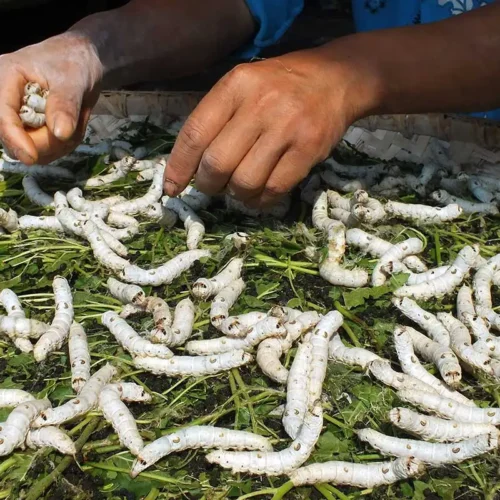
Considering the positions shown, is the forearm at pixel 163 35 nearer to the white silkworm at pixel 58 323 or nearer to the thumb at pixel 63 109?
the thumb at pixel 63 109

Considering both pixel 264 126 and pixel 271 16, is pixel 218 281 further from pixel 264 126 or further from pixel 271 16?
pixel 271 16

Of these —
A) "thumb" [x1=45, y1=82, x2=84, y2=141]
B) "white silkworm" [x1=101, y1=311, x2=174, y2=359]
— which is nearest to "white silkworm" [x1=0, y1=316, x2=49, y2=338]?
"white silkworm" [x1=101, y1=311, x2=174, y2=359]

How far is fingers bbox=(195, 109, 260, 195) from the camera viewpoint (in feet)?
5.65

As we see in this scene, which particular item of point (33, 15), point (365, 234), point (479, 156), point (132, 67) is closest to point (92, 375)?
point (365, 234)

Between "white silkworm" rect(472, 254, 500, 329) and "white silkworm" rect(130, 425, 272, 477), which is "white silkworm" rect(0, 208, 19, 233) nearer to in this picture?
"white silkworm" rect(130, 425, 272, 477)

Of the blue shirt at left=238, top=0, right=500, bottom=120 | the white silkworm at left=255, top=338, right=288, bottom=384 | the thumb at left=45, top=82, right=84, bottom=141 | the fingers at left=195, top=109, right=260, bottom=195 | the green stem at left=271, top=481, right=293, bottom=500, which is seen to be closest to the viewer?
the green stem at left=271, top=481, right=293, bottom=500

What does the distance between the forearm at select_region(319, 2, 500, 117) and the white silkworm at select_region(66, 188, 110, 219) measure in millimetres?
822

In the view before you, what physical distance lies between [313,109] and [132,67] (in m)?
1.09

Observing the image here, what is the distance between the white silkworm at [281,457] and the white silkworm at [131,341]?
0.32 meters

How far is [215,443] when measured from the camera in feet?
4.49

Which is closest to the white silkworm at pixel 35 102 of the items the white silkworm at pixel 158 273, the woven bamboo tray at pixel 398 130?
the white silkworm at pixel 158 273

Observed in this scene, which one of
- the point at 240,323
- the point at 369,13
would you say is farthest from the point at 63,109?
the point at 369,13

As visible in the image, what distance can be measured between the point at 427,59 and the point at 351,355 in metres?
0.93

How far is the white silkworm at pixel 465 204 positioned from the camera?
2.15m
